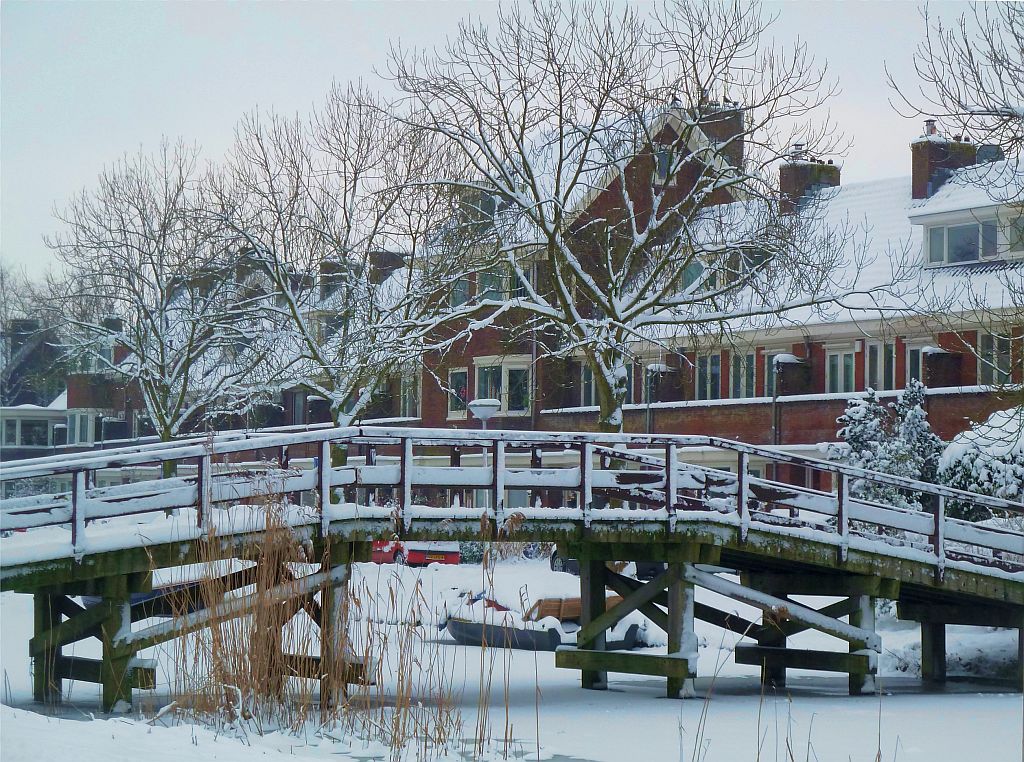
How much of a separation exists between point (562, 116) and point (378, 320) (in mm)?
5809

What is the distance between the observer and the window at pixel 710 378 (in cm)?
3781

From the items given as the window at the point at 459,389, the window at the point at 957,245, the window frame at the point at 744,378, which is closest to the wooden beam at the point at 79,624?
the window frame at the point at 744,378

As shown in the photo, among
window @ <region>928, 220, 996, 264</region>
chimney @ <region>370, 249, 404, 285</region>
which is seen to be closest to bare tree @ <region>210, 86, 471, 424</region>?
chimney @ <region>370, 249, 404, 285</region>

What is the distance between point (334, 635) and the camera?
12328 millimetres

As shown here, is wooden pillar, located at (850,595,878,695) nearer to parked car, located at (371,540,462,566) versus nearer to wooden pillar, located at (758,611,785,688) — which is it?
wooden pillar, located at (758,611,785,688)

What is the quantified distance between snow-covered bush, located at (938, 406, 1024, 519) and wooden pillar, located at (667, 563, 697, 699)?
7890 millimetres

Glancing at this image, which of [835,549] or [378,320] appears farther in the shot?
[378,320]

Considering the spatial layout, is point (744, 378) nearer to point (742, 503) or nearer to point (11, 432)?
point (742, 503)

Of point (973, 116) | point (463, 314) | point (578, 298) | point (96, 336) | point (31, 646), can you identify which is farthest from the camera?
point (96, 336)

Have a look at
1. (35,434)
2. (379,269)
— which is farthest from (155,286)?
(35,434)

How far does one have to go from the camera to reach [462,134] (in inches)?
935

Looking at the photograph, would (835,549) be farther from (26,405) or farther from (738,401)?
(26,405)

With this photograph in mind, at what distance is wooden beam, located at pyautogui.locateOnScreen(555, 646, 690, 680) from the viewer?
16359 millimetres

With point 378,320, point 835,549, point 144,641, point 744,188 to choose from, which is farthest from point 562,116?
point 144,641
